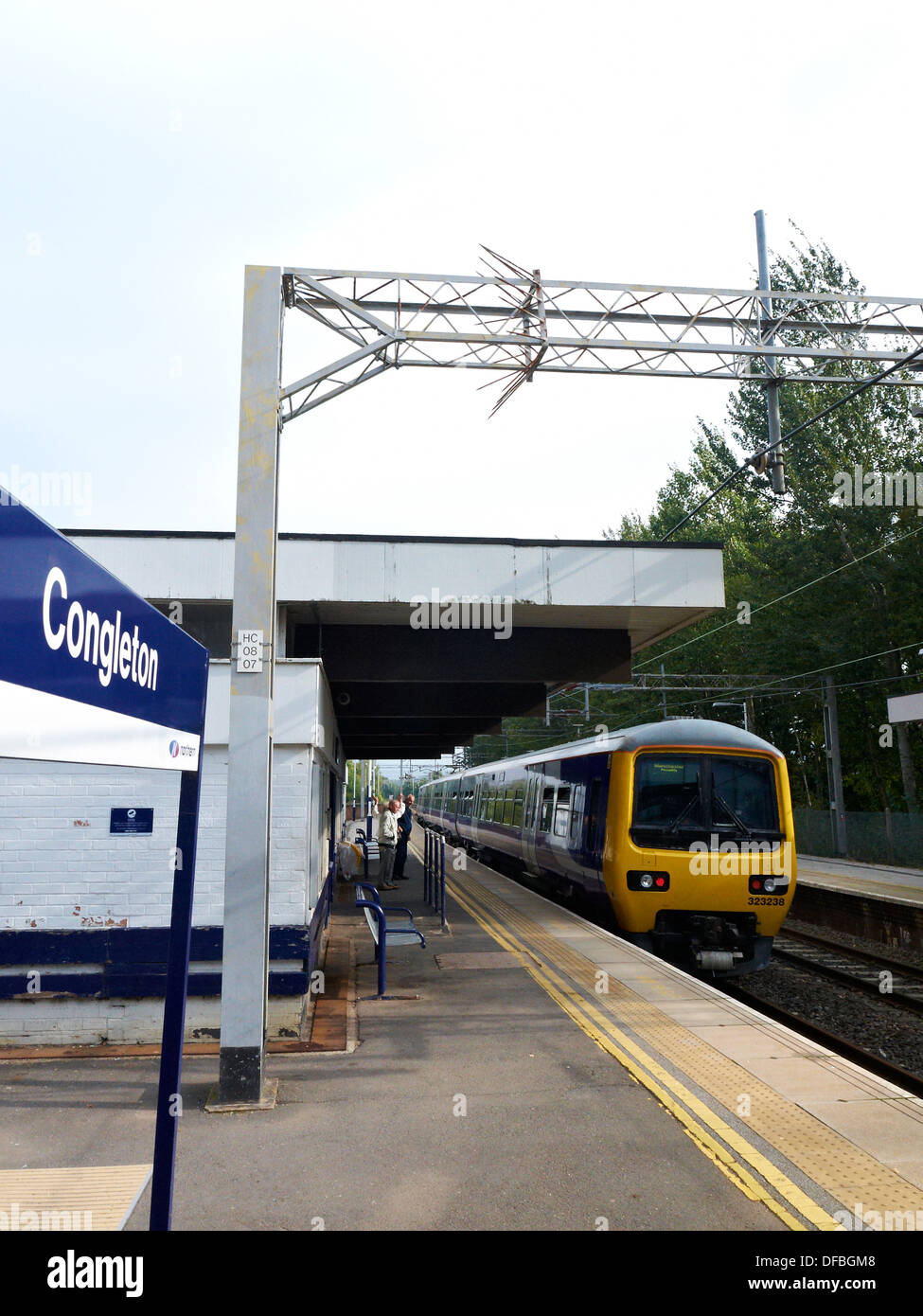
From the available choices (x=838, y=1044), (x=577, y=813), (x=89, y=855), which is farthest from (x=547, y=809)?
(x=89, y=855)

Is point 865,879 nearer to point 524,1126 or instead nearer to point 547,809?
point 547,809

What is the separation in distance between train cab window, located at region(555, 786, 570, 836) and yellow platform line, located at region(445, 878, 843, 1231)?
4.94 m

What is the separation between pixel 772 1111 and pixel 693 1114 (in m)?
0.46

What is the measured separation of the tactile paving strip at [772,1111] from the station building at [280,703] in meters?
2.69

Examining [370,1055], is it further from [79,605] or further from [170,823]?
[79,605]

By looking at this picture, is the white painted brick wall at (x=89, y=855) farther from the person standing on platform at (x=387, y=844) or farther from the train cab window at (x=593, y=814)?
the person standing on platform at (x=387, y=844)

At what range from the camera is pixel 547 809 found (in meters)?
16.3

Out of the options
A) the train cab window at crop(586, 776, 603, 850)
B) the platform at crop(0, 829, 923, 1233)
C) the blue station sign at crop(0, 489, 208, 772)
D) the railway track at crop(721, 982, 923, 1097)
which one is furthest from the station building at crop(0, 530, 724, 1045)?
the railway track at crop(721, 982, 923, 1097)

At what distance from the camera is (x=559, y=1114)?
5.63m

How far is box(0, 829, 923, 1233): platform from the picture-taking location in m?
4.36

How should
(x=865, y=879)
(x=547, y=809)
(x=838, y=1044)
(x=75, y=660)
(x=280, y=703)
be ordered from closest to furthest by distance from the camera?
(x=75, y=660) < (x=280, y=703) < (x=838, y=1044) < (x=547, y=809) < (x=865, y=879)

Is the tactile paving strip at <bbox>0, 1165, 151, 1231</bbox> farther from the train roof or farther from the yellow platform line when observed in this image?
the train roof

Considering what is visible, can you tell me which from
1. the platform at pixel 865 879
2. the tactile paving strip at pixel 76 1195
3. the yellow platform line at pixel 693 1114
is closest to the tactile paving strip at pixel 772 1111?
the yellow platform line at pixel 693 1114
